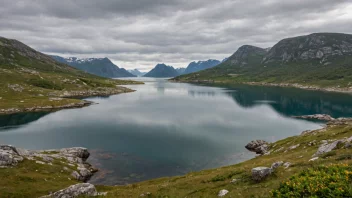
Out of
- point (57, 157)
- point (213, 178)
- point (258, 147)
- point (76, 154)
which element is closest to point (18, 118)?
point (76, 154)

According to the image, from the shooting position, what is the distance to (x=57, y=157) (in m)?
62.1

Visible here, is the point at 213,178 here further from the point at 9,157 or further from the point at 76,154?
the point at 76,154

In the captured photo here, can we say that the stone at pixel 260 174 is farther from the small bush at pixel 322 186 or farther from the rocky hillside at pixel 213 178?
the small bush at pixel 322 186

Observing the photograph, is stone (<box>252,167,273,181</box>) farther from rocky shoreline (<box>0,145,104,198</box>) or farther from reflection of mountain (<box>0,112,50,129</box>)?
reflection of mountain (<box>0,112,50,129</box>)

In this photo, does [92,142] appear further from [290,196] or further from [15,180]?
[290,196]

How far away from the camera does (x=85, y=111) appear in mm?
157875

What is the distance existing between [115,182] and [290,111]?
143 m

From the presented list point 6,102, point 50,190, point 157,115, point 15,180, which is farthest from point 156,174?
point 6,102

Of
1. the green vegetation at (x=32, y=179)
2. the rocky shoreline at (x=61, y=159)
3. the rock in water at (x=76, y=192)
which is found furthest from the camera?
the rocky shoreline at (x=61, y=159)

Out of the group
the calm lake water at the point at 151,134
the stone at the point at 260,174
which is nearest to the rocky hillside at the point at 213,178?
the stone at the point at 260,174

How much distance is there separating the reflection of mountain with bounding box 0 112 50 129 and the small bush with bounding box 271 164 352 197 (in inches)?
5421

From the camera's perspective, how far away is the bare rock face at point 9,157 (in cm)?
4675

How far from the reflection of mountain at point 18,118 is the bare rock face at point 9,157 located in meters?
80.2

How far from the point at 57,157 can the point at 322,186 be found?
64156 millimetres
